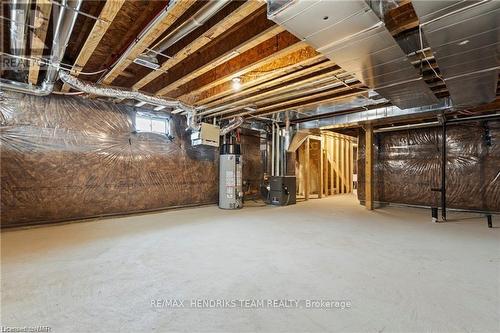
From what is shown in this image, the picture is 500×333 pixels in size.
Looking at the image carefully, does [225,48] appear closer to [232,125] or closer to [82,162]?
[232,125]

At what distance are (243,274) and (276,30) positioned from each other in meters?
2.02

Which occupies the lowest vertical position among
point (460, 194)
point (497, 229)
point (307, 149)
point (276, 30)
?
point (497, 229)

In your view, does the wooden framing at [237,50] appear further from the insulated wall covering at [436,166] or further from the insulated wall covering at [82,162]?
the insulated wall covering at [436,166]

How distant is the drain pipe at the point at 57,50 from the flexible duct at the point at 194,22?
71cm

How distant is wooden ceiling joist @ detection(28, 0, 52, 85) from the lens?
1.82 m

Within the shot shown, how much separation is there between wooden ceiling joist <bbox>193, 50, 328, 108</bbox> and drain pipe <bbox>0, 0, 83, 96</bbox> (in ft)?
6.17

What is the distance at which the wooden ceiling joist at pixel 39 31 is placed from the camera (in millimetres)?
1817

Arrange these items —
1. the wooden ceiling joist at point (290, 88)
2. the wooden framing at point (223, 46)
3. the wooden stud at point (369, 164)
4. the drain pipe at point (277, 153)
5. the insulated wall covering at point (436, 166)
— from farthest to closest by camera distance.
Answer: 1. the drain pipe at point (277, 153)
2. the wooden stud at point (369, 164)
3. the insulated wall covering at point (436, 166)
4. the wooden ceiling joist at point (290, 88)
5. the wooden framing at point (223, 46)

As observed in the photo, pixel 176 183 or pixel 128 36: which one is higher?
pixel 128 36

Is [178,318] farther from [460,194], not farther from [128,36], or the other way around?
[460,194]

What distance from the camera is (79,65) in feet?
8.87

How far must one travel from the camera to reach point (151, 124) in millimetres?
4652

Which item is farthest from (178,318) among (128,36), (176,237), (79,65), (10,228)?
(10,228)

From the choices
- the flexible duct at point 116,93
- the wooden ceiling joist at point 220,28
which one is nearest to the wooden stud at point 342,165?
the flexible duct at point 116,93
